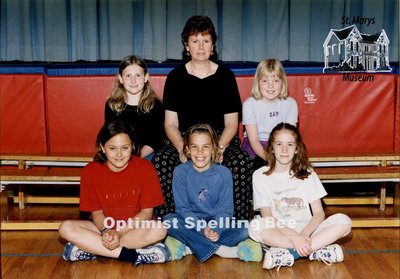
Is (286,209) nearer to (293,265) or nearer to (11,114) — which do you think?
(293,265)

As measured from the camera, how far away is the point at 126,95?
391 cm

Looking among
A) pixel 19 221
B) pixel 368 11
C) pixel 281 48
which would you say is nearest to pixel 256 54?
pixel 281 48

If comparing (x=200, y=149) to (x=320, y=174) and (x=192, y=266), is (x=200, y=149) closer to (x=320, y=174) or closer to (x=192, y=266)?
(x=192, y=266)

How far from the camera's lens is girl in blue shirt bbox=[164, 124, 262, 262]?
11.2 ft

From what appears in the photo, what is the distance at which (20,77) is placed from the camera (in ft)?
14.4

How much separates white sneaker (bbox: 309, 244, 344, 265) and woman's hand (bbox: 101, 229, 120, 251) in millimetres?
978

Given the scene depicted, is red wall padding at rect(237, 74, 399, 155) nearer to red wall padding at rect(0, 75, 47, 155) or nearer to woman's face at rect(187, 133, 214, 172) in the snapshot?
woman's face at rect(187, 133, 214, 172)

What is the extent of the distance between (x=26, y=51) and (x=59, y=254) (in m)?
3.79

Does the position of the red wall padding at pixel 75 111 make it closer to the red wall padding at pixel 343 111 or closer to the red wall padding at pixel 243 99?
the red wall padding at pixel 243 99

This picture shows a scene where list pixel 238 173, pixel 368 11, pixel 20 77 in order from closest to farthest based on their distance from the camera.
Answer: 1. pixel 238 173
2. pixel 20 77
3. pixel 368 11

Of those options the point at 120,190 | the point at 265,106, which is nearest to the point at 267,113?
the point at 265,106

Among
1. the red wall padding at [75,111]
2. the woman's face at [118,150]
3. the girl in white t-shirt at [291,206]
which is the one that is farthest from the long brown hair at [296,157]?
the red wall padding at [75,111]

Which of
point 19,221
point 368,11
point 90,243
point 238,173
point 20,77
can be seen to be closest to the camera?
point 90,243

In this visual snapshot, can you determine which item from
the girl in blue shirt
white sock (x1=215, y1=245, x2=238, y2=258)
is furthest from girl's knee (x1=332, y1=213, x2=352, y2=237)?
white sock (x1=215, y1=245, x2=238, y2=258)
